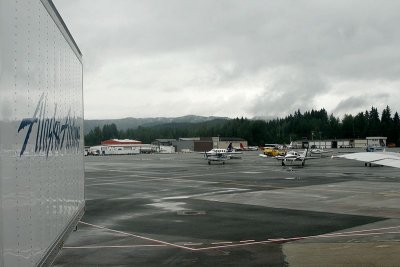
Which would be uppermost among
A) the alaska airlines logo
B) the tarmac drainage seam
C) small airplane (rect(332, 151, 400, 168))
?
the alaska airlines logo

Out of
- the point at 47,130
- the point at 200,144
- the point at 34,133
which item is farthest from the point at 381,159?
the point at 200,144

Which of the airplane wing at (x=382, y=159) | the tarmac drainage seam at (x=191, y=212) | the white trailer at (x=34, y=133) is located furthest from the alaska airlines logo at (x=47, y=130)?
the tarmac drainage seam at (x=191, y=212)

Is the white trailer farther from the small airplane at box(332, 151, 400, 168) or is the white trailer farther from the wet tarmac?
the small airplane at box(332, 151, 400, 168)

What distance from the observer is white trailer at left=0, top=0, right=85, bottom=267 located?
142 inches

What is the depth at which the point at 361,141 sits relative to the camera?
546ft

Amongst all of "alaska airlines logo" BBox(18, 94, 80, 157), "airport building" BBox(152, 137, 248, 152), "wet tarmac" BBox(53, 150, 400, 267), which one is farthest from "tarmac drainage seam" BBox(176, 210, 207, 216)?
"airport building" BBox(152, 137, 248, 152)

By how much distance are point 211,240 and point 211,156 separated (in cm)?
5203

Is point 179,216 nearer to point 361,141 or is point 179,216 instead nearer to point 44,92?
point 44,92

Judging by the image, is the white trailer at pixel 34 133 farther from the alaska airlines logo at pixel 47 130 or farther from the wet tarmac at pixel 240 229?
the wet tarmac at pixel 240 229

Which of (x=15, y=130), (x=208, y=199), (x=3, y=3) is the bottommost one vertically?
(x=208, y=199)

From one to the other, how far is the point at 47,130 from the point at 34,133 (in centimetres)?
76

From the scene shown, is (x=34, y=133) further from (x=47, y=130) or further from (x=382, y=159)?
(x=382, y=159)

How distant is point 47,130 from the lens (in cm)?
525

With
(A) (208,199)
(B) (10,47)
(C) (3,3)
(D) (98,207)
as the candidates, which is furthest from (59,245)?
(A) (208,199)
